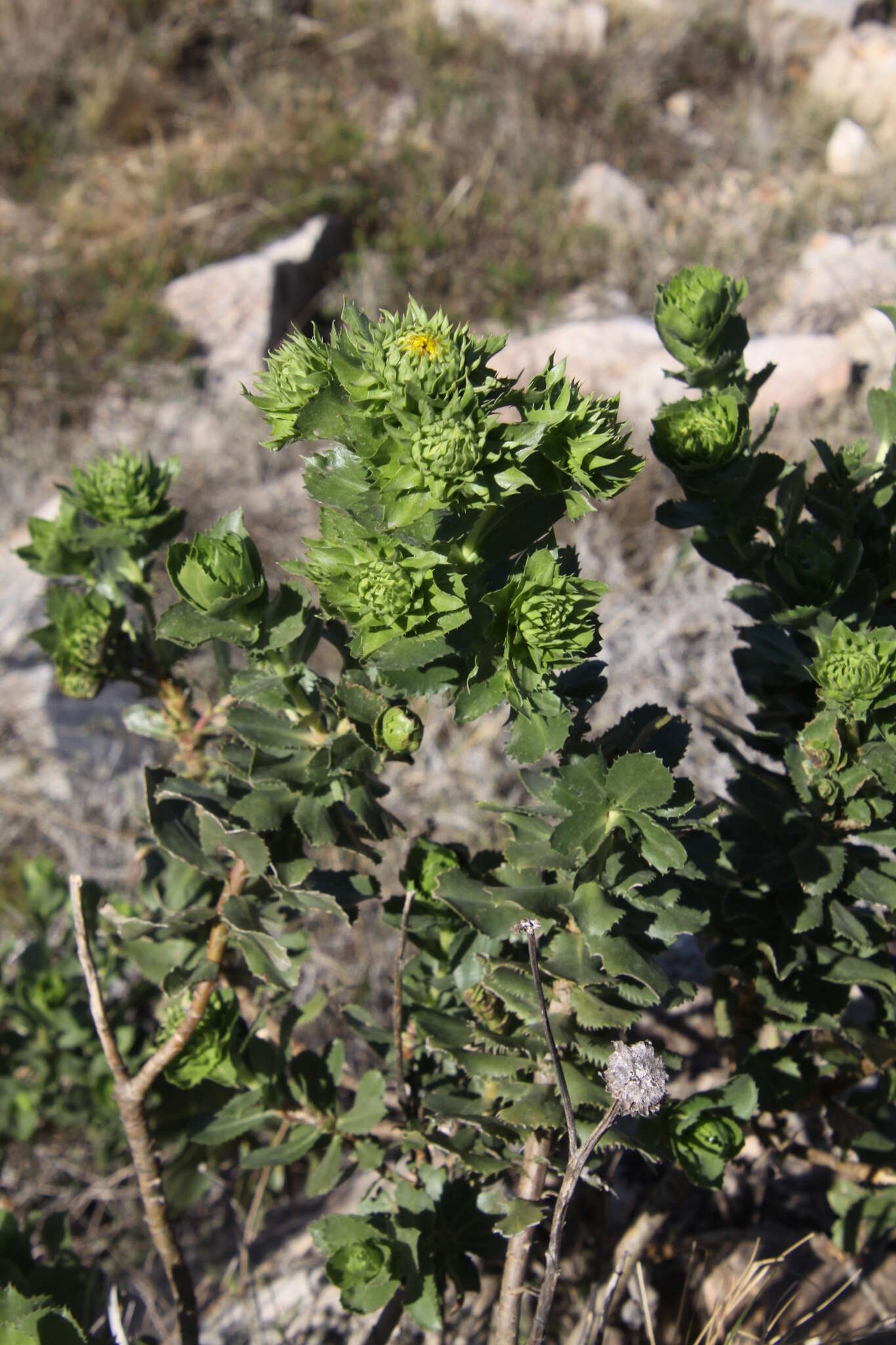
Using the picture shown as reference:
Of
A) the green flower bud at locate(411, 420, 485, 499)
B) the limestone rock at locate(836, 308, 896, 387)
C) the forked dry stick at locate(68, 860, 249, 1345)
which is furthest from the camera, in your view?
the limestone rock at locate(836, 308, 896, 387)

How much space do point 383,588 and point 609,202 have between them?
7.46 metres

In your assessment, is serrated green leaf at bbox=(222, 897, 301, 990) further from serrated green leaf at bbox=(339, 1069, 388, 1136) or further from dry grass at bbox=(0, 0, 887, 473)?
dry grass at bbox=(0, 0, 887, 473)

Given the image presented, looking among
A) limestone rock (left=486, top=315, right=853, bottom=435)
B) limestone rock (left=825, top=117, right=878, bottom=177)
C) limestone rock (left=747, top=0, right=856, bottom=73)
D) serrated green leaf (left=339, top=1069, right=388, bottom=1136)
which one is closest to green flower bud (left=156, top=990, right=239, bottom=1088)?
serrated green leaf (left=339, top=1069, right=388, bottom=1136)

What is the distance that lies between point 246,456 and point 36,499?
120cm

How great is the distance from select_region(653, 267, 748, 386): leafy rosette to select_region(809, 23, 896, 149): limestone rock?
25.8ft

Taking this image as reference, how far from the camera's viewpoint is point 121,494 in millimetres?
1923

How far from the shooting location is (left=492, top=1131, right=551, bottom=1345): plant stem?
1.64m

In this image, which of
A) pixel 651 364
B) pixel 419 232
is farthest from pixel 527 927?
pixel 419 232

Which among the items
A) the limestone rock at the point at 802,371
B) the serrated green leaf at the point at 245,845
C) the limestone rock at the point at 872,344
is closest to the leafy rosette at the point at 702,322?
the serrated green leaf at the point at 245,845

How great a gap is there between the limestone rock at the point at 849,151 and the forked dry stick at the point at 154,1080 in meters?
8.28

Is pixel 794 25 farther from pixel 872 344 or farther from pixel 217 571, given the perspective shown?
pixel 217 571

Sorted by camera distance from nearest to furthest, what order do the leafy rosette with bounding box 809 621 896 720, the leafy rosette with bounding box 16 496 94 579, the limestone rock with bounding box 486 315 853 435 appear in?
the leafy rosette with bounding box 809 621 896 720 → the leafy rosette with bounding box 16 496 94 579 → the limestone rock with bounding box 486 315 853 435

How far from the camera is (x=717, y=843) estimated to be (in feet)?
5.47

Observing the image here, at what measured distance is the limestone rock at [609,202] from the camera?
25.2 feet
